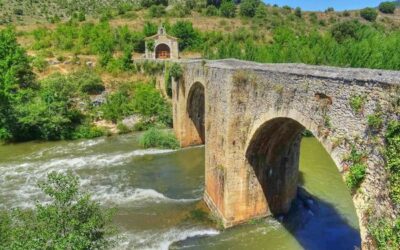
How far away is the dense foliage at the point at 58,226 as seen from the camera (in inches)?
348

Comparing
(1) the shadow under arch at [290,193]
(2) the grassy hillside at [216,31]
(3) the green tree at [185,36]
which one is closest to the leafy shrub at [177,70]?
(2) the grassy hillside at [216,31]

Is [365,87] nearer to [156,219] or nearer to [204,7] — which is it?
[156,219]

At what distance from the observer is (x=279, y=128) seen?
1427cm

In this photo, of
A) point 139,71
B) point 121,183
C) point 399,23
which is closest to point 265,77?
point 121,183

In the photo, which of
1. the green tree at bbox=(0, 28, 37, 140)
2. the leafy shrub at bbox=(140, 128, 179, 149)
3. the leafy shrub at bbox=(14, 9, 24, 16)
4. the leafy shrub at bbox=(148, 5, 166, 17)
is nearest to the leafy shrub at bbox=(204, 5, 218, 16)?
the leafy shrub at bbox=(148, 5, 166, 17)

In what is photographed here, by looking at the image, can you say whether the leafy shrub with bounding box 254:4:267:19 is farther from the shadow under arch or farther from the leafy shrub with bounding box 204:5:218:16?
the shadow under arch

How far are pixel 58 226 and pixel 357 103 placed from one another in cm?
853

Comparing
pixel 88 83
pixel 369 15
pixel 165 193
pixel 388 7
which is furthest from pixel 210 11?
pixel 165 193

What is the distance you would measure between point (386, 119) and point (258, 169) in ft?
26.8

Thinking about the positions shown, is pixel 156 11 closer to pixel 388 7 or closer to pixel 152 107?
pixel 152 107

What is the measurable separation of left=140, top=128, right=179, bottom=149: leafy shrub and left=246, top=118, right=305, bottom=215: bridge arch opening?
13032 millimetres

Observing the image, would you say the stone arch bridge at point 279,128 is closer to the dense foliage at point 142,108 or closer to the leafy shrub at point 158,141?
the leafy shrub at point 158,141

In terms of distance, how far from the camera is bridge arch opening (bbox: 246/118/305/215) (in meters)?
14.5

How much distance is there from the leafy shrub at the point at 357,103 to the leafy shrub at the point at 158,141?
20518 mm
